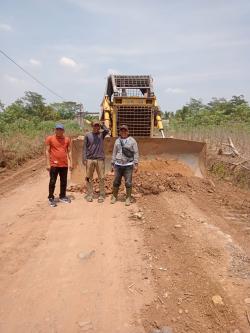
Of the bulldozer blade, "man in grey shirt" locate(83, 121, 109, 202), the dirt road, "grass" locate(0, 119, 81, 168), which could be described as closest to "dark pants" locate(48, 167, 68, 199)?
the dirt road

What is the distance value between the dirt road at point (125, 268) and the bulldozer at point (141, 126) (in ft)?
7.80

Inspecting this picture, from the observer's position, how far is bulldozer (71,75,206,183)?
10.2 metres

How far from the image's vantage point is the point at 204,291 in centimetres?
428

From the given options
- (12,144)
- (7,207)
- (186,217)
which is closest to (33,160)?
(12,144)

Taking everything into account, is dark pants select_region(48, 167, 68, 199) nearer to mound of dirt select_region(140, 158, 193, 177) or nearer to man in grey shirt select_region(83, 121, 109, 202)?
man in grey shirt select_region(83, 121, 109, 202)

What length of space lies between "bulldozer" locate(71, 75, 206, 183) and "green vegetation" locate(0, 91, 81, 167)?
16.8 feet

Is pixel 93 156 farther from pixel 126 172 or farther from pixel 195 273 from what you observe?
pixel 195 273

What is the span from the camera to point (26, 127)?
83.5ft

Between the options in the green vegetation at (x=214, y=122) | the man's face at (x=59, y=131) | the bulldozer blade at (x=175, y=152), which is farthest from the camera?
the green vegetation at (x=214, y=122)

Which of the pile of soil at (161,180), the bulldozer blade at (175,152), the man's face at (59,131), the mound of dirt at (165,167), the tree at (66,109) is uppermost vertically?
the tree at (66,109)

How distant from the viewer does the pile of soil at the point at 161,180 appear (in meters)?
9.08

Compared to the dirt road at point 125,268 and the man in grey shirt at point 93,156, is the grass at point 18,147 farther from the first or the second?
the dirt road at point 125,268

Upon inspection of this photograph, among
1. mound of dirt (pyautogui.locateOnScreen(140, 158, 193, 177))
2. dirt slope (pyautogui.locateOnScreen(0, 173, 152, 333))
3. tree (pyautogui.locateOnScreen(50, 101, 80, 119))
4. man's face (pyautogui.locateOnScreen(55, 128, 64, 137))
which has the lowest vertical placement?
dirt slope (pyautogui.locateOnScreen(0, 173, 152, 333))

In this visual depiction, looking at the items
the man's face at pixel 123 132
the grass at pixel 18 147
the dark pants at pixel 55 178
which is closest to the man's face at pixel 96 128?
the man's face at pixel 123 132
